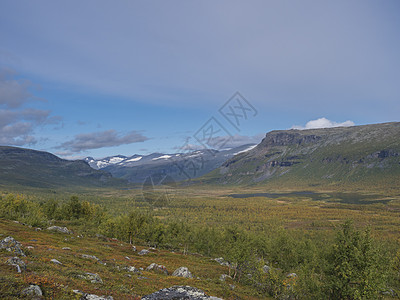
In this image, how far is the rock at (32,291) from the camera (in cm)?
1300

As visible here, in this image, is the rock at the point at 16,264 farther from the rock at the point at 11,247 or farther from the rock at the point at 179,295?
the rock at the point at 179,295

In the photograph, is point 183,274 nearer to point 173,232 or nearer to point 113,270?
point 113,270

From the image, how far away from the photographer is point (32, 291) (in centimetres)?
1337

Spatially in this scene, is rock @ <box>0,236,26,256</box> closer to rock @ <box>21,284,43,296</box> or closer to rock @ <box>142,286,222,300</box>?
rock @ <box>21,284,43,296</box>

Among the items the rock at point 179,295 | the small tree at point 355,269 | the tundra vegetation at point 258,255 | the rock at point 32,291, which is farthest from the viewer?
the tundra vegetation at point 258,255

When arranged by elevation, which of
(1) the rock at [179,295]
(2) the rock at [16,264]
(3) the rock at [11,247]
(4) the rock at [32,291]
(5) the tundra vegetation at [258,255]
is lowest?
(5) the tundra vegetation at [258,255]

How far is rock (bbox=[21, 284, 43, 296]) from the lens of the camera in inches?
512

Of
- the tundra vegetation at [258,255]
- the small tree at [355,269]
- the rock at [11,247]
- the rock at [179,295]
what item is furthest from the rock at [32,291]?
the small tree at [355,269]

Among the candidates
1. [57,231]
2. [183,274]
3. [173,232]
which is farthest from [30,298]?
[173,232]

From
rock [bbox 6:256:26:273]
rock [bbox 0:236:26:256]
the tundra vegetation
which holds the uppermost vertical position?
rock [bbox 6:256:26:273]

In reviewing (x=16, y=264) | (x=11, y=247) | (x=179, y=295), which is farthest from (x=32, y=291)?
(x=11, y=247)

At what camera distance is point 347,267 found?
106 feet

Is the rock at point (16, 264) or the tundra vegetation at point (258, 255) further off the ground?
the rock at point (16, 264)

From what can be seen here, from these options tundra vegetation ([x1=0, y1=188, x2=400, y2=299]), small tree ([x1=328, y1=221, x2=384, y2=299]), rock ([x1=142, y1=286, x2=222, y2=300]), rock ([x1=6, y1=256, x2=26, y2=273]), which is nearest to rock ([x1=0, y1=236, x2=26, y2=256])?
rock ([x1=6, y1=256, x2=26, y2=273])
